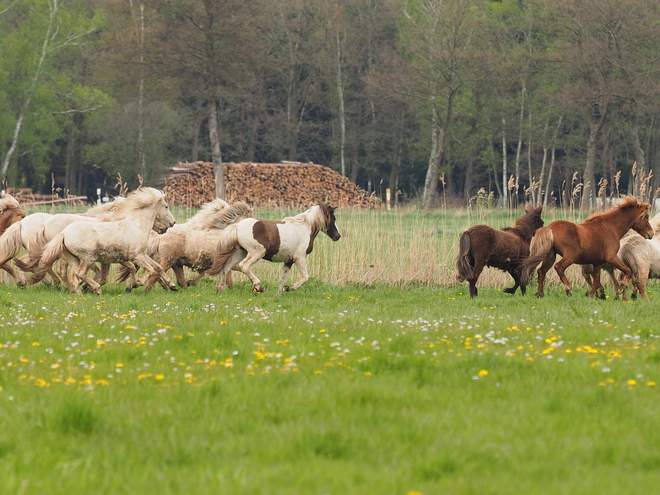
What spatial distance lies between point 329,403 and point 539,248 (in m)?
8.92

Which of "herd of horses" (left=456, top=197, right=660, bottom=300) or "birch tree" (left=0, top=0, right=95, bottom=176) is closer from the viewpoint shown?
"herd of horses" (left=456, top=197, right=660, bottom=300)

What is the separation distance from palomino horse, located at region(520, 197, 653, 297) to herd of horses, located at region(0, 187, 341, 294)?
11.8 feet

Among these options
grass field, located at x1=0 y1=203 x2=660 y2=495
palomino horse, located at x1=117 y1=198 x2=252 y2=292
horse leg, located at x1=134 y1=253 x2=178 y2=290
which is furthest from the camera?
palomino horse, located at x1=117 y1=198 x2=252 y2=292

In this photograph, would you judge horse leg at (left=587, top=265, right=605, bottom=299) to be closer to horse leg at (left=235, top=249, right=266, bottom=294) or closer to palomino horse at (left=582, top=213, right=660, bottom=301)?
palomino horse at (left=582, top=213, right=660, bottom=301)

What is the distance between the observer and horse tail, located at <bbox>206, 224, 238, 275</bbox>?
15.8 metres

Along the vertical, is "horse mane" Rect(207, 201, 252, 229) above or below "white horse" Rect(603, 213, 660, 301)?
above

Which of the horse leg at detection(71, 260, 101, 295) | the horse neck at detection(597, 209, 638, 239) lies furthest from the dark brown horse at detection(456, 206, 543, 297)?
the horse leg at detection(71, 260, 101, 295)

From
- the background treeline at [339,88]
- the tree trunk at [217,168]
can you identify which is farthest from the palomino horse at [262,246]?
the background treeline at [339,88]

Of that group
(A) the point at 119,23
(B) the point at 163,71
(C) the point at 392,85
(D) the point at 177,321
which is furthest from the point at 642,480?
(A) the point at 119,23

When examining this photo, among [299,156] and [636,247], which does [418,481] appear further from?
[299,156]

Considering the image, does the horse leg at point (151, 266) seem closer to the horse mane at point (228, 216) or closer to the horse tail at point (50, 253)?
the horse tail at point (50, 253)

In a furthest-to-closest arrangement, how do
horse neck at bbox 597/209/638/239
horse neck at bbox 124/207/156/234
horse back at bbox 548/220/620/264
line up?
horse neck at bbox 124/207/156/234, horse neck at bbox 597/209/638/239, horse back at bbox 548/220/620/264

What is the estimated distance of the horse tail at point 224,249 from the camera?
51.7ft

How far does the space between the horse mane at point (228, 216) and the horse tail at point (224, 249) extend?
1574mm
